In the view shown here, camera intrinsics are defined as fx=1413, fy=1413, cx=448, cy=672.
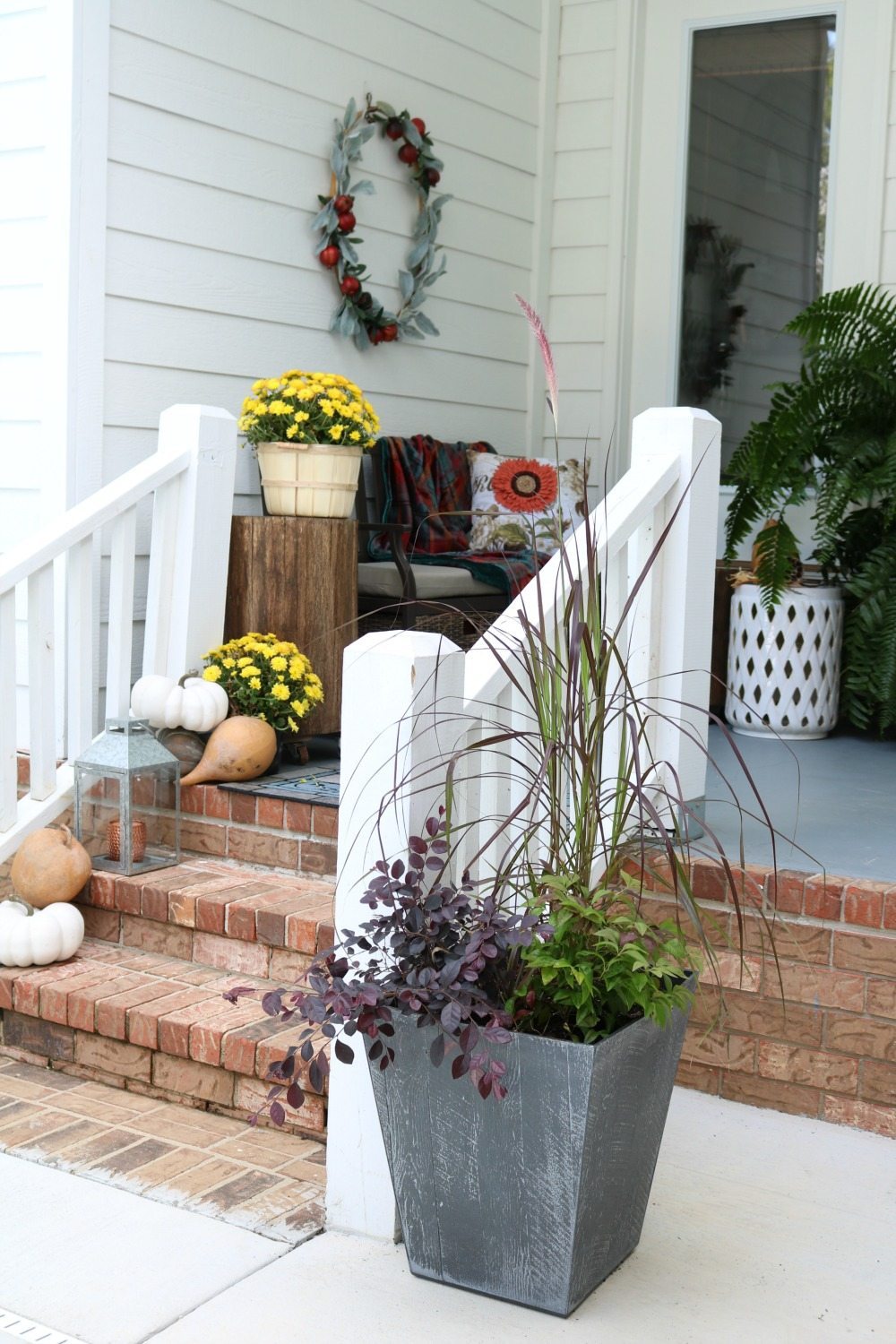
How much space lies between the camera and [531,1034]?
1764 millimetres

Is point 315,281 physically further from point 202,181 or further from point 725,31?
point 725,31

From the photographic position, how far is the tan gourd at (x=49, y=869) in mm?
2850

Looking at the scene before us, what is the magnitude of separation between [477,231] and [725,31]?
1.06 metres

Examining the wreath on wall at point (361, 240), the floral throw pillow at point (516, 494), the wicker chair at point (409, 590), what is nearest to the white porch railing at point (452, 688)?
the floral throw pillow at point (516, 494)

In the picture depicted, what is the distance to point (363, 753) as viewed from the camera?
1.98 m

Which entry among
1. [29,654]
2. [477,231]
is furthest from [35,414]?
[477,231]

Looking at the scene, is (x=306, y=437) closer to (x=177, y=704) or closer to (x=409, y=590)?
(x=409, y=590)

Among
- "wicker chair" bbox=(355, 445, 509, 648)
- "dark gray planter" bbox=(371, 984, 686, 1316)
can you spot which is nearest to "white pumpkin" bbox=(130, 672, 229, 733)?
"wicker chair" bbox=(355, 445, 509, 648)

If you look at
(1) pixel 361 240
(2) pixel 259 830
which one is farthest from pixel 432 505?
(2) pixel 259 830

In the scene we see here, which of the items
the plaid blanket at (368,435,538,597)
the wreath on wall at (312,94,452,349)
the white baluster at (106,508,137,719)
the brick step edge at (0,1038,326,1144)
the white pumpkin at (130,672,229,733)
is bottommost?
the brick step edge at (0,1038,326,1144)

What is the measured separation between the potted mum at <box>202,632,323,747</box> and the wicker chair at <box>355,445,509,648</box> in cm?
43

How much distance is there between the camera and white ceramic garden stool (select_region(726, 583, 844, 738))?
3.71 meters

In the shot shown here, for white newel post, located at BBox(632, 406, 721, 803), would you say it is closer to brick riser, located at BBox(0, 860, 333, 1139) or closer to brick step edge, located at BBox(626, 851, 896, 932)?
brick step edge, located at BBox(626, 851, 896, 932)

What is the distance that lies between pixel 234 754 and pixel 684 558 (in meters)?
1.14
